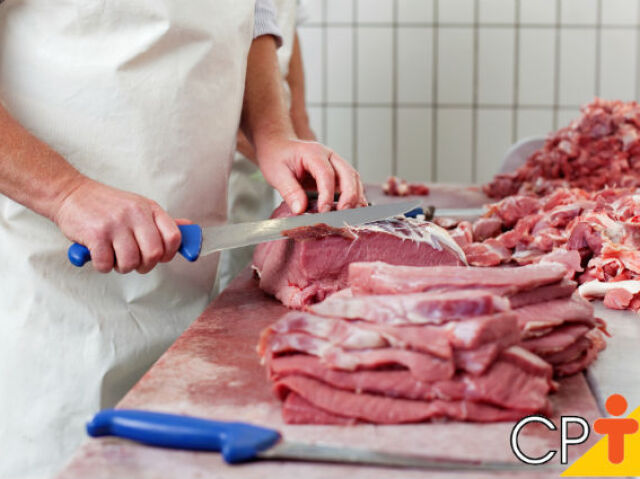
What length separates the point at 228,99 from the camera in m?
2.33

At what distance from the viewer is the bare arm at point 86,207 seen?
5.75ft

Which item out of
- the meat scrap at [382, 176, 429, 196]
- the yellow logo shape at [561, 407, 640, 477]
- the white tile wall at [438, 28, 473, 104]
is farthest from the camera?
the white tile wall at [438, 28, 473, 104]

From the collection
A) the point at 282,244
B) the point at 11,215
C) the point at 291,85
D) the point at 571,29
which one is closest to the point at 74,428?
the point at 11,215

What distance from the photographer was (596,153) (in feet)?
11.1

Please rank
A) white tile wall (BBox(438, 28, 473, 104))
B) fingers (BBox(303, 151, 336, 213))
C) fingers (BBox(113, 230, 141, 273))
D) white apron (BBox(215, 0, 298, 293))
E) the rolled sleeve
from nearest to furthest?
fingers (BBox(113, 230, 141, 273)) < fingers (BBox(303, 151, 336, 213)) < the rolled sleeve < white apron (BBox(215, 0, 298, 293)) < white tile wall (BBox(438, 28, 473, 104))

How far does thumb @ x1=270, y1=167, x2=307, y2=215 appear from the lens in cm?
226

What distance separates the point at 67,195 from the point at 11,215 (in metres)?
0.30

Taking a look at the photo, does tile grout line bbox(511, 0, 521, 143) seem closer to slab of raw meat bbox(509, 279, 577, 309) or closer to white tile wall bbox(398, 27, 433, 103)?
white tile wall bbox(398, 27, 433, 103)

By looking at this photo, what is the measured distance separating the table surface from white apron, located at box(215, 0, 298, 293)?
156cm

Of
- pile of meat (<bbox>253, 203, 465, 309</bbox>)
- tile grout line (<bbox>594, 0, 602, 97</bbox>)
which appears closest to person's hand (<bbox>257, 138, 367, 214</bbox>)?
pile of meat (<bbox>253, 203, 465, 309</bbox>)

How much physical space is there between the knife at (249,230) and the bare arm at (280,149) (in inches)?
3.8

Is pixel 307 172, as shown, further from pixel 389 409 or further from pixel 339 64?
pixel 339 64

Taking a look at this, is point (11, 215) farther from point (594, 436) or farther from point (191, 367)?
point (594, 436)

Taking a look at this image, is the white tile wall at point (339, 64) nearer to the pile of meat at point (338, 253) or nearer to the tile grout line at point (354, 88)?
the tile grout line at point (354, 88)
